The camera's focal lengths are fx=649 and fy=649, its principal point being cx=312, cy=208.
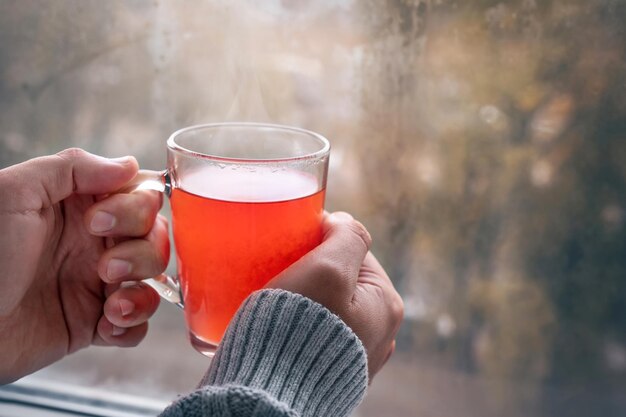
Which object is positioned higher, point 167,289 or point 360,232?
point 360,232

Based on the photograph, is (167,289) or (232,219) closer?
(232,219)

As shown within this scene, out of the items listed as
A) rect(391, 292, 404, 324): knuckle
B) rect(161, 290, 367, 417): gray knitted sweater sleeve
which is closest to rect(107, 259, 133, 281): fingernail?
rect(161, 290, 367, 417): gray knitted sweater sleeve

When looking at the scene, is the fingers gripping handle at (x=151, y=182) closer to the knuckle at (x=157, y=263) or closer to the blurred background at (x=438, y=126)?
the knuckle at (x=157, y=263)

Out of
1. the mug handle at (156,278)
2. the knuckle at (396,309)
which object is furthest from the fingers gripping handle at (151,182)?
the knuckle at (396,309)

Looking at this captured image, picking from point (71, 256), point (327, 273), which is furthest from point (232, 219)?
point (71, 256)

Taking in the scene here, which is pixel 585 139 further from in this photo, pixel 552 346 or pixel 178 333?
pixel 178 333

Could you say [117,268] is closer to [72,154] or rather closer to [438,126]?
[72,154]
